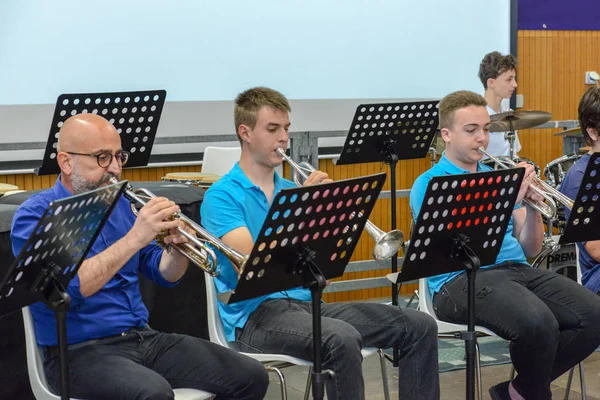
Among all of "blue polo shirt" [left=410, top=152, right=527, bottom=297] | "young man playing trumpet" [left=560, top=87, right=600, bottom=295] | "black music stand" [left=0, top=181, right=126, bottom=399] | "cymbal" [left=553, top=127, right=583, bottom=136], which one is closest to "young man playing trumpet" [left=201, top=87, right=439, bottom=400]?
"blue polo shirt" [left=410, top=152, right=527, bottom=297]

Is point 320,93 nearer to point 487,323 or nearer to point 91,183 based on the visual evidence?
point 487,323

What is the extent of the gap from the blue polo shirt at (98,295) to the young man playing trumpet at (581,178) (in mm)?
1817

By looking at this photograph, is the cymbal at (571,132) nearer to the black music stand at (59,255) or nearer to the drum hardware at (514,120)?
the drum hardware at (514,120)

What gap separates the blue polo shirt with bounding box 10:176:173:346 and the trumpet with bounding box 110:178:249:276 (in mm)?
153

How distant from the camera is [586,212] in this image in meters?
3.28

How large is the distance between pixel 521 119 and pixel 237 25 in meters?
1.93

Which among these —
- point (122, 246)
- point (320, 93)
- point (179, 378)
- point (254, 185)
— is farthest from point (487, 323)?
point (320, 93)

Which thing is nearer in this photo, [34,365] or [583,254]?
[34,365]

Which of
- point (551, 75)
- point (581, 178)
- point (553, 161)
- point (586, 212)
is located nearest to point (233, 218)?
point (586, 212)

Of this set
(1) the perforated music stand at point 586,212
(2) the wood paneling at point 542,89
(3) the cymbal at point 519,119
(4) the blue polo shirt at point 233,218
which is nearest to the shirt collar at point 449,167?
(1) the perforated music stand at point 586,212

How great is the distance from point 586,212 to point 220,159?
8.19 feet

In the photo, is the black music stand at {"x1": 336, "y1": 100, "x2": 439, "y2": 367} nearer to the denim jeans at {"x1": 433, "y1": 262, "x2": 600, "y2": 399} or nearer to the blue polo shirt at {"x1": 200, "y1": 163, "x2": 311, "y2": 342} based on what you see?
the denim jeans at {"x1": 433, "y1": 262, "x2": 600, "y2": 399}

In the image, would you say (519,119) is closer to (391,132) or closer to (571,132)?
(571,132)

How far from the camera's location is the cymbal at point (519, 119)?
5.46 meters
